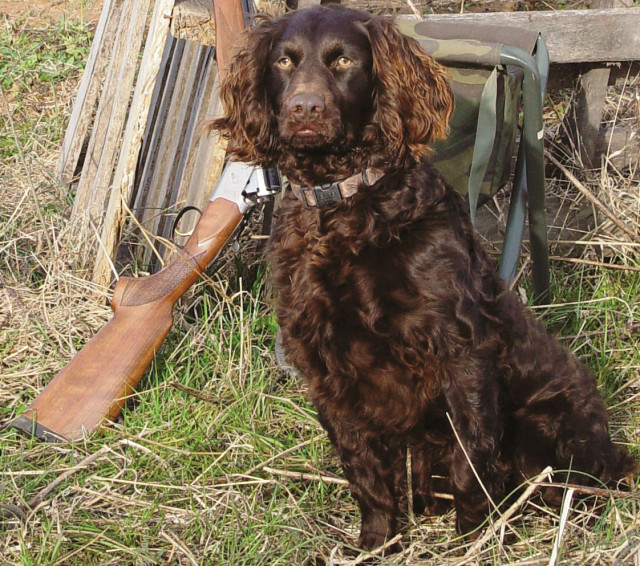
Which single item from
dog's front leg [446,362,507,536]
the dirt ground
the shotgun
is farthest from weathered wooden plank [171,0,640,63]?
the dirt ground

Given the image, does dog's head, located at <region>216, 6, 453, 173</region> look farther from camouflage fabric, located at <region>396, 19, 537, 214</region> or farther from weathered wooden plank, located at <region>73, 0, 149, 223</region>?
weathered wooden plank, located at <region>73, 0, 149, 223</region>

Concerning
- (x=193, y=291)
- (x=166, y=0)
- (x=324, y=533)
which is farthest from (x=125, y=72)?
(x=324, y=533)

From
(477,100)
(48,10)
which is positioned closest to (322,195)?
(477,100)

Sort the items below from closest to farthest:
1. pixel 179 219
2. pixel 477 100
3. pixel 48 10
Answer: pixel 477 100 < pixel 179 219 < pixel 48 10

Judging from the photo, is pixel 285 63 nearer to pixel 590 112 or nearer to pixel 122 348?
pixel 122 348

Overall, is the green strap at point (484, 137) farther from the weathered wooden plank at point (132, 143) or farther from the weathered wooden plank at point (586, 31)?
the weathered wooden plank at point (132, 143)

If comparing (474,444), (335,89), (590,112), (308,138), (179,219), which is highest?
(590,112)

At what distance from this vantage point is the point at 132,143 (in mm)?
3604

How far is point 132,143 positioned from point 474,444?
201cm

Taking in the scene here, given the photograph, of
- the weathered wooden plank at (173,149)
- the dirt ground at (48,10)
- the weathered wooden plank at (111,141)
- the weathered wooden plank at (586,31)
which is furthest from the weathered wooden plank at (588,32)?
the dirt ground at (48,10)

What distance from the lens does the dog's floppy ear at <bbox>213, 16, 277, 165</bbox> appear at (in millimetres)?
2555

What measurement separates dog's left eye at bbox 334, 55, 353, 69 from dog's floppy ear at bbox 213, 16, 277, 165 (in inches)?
10.4

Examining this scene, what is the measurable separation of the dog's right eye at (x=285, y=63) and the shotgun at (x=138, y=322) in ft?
2.22

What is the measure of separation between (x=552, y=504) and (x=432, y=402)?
1.93ft
